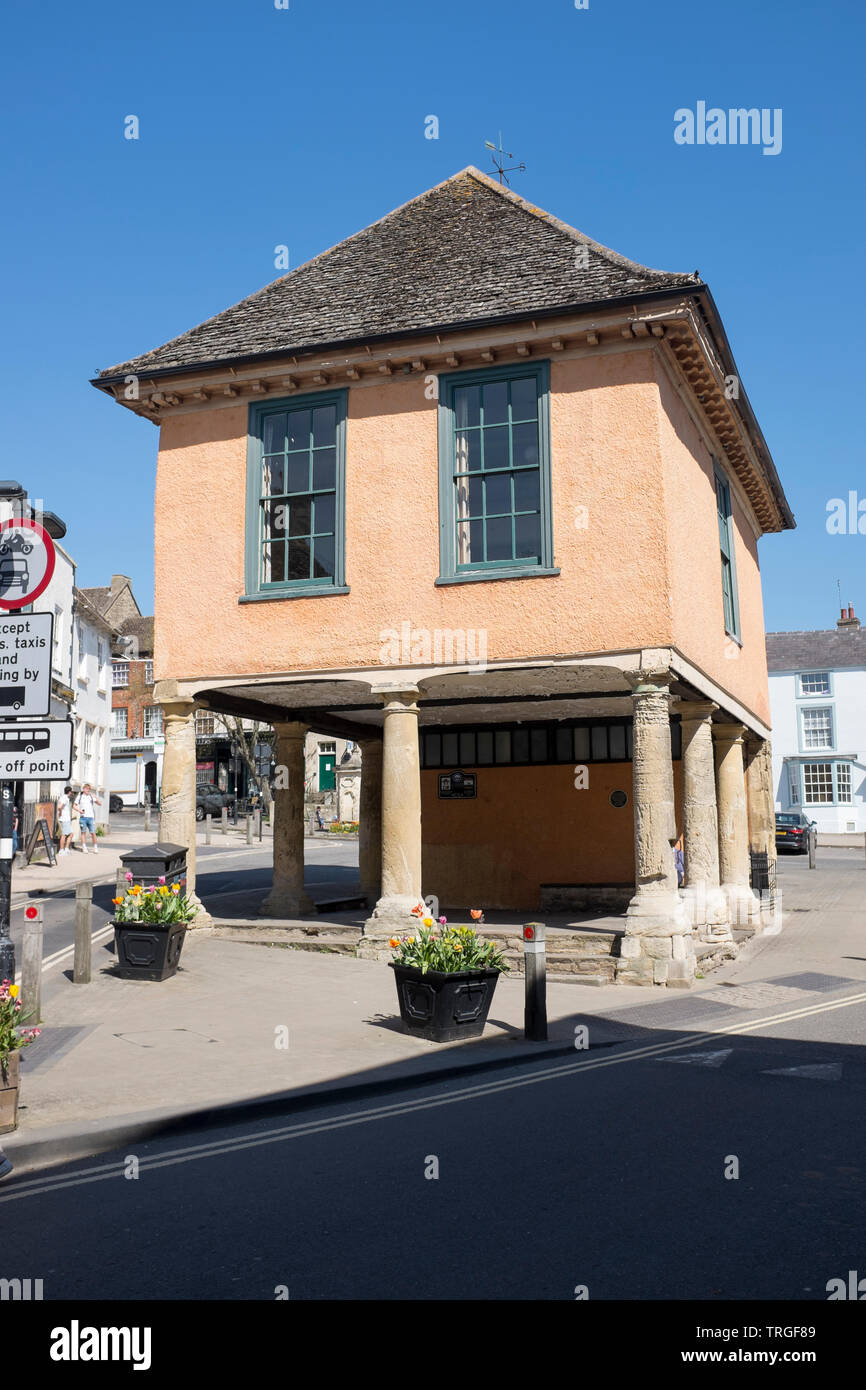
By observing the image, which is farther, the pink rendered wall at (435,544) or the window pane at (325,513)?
the window pane at (325,513)

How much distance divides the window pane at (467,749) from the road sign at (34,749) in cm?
1382

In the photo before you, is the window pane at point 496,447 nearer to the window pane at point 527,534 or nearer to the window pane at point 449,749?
the window pane at point 527,534

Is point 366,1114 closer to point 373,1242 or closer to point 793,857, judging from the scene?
point 373,1242

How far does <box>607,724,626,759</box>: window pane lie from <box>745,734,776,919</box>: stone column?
124 inches

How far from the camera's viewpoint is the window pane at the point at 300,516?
15.5 meters

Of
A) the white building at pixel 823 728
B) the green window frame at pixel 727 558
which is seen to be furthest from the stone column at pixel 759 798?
the white building at pixel 823 728

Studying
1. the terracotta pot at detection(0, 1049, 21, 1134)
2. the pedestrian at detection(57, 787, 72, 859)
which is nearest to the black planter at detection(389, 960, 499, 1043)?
the terracotta pot at detection(0, 1049, 21, 1134)

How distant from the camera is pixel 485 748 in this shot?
21125 millimetres

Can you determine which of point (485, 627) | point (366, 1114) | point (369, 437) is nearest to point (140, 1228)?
point (366, 1114)

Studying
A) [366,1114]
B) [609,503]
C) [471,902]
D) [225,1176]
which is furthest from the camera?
[471,902]

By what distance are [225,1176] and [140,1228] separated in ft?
2.93

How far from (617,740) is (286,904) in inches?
249

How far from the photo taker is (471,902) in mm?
21156

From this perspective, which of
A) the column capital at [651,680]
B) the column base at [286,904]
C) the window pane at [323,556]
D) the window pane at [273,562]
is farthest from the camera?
the column base at [286,904]
